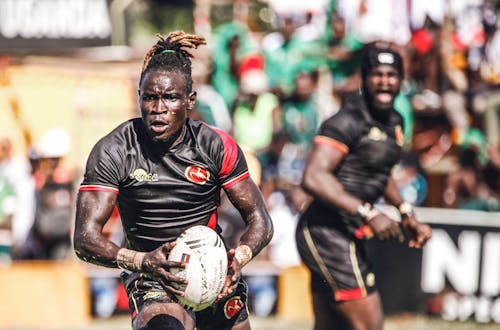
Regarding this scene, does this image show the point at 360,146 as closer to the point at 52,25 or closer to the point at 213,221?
the point at 213,221

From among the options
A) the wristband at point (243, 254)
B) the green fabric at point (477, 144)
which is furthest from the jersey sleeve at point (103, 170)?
the green fabric at point (477, 144)

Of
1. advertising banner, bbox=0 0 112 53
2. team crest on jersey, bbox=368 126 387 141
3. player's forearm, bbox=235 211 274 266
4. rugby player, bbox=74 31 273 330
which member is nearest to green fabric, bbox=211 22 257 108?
advertising banner, bbox=0 0 112 53

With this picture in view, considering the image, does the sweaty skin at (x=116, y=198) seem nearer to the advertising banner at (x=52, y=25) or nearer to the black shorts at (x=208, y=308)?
the black shorts at (x=208, y=308)

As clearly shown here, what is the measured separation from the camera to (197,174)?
5.31 metres

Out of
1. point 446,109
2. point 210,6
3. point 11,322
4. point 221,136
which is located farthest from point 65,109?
point 221,136

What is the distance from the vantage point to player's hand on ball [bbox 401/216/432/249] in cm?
690

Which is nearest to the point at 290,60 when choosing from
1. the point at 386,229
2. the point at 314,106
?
the point at 314,106

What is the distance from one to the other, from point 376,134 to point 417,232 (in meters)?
0.77

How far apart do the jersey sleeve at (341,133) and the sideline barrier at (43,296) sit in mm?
4136

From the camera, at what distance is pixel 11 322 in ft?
32.0

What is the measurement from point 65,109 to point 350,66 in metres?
3.78

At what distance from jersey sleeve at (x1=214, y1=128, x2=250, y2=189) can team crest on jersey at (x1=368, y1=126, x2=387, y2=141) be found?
64.2 inches

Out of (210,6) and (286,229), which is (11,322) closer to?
(286,229)

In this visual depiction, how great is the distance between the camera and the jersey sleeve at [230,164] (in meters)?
5.35
